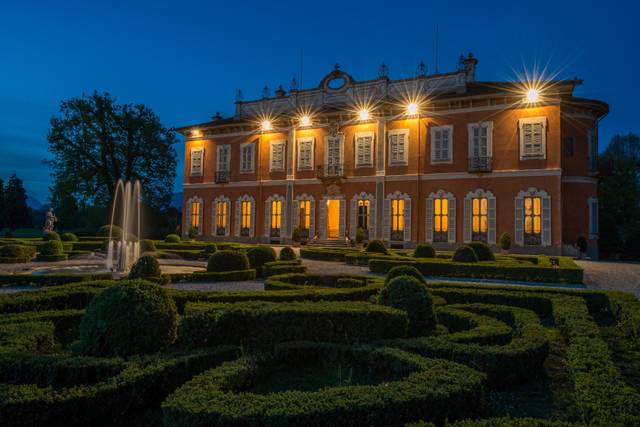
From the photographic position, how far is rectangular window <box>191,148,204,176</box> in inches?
1192

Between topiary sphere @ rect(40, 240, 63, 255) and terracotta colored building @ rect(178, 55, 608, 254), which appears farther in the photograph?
terracotta colored building @ rect(178, 55, 608, 254)

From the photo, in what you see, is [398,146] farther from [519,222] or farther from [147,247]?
[147,247]

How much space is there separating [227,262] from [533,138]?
15892 mm

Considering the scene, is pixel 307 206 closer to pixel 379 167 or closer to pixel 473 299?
pixel 379 167

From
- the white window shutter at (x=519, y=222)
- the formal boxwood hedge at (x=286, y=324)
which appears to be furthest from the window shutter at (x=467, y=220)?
the formal boxwood hedge at (x=286, y=324)

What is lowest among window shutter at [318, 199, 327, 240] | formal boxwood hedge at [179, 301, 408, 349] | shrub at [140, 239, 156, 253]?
formal boxwood hedge at [179, 301, 408, 349]

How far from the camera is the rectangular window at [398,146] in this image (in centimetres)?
2341

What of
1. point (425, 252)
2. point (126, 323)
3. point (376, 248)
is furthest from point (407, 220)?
point (126, 323)

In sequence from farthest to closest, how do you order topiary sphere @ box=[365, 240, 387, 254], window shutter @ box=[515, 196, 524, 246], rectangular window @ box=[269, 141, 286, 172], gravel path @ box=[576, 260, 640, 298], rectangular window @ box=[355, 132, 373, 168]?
rectangular window @ box=[269, 141, 286, 172], rectangular window @ box=[355, 132, 373, 168], window shutter @ box=[515, 196, 524, 246], topiary sphere @ box=[365, 240, 387, 254], gravel path @ box=[576, 260, 640, 298]

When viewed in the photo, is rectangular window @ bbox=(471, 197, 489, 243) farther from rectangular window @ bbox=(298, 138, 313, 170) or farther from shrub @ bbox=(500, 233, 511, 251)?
rectangular window @ bbox=(298, 138, 313, 170)

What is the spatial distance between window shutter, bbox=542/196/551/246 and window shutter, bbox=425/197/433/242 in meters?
5.18

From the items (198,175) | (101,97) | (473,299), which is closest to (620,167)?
(473,299)

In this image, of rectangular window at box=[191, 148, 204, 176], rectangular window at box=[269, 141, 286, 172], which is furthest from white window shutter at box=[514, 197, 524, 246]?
rectangular window at box=[191, 148, 204, 176]

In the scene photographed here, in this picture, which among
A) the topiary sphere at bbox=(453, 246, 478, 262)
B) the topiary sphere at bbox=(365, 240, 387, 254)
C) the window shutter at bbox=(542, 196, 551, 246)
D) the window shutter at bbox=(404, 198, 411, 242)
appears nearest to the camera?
the topiary sphere at bbox=(453, 246, 478, 262)
